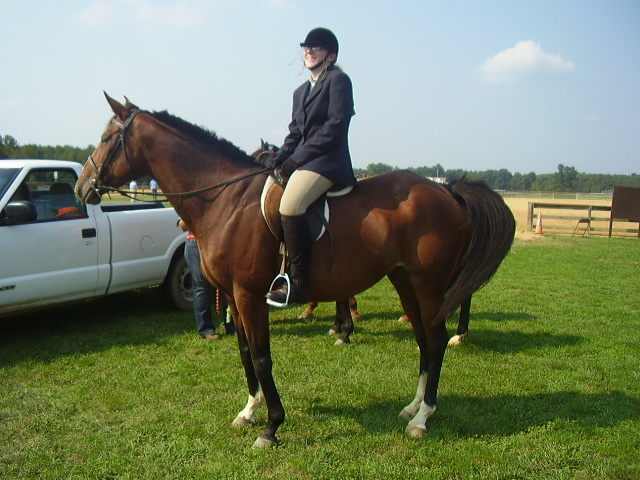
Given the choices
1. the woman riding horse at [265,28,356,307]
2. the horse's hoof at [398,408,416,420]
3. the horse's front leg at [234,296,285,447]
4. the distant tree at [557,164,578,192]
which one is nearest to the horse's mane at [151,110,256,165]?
the woman riding horse at [265,28,356,307]

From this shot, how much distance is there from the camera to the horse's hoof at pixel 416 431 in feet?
13.5

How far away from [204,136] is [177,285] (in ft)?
14.5

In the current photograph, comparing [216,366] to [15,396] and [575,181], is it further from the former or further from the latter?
[575,181]

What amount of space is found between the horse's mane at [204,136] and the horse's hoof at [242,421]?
2.11 metres

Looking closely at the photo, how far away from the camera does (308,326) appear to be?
745 cm

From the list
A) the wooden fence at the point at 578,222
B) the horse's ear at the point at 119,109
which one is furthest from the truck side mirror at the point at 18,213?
the wooden fence at the point at 578,222

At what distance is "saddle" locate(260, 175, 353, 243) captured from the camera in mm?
3939

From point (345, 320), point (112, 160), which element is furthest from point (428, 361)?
point (112, 160)

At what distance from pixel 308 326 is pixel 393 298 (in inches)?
95.5

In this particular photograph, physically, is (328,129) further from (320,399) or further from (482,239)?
(320,399)

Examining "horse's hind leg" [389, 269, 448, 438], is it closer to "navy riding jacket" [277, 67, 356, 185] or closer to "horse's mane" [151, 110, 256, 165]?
"navy riding jacket" [277, 67, 356, 185]

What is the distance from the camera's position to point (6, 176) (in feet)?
20.5

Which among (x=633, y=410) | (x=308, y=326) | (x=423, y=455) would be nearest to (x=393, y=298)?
(x=308, y=326)

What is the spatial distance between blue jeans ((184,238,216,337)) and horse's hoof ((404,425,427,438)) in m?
3.41
